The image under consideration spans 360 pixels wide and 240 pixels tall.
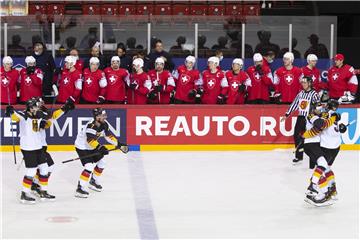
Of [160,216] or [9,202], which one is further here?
[9,202]

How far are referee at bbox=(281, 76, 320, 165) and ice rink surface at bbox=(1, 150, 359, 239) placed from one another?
25 cm

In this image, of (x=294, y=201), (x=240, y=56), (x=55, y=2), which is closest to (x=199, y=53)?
(x=240, y=56)

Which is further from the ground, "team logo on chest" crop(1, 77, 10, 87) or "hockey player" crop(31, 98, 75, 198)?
"team logo on chest" crop(1, 77, 10, 87)

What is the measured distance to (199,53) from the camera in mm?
15641

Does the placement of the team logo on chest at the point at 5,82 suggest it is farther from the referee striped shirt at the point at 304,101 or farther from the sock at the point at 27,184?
the referee striped shirt at the point at 304,101

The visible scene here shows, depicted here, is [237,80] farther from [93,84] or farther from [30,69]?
[30,69]

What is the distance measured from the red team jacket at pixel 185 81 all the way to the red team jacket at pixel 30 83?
2.26 metres

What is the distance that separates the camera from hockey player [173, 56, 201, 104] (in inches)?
547

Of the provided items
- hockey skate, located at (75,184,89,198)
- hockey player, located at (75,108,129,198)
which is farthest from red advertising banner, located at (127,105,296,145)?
hockey skate, located at (75,184,89,198)

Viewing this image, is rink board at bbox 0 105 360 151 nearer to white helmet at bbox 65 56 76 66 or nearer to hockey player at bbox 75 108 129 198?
white helmet at bbox 65 56 76 66

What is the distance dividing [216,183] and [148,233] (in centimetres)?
289

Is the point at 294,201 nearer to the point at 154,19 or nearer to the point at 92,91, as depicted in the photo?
the point at 92,91

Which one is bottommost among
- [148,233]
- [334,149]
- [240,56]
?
[148,233]

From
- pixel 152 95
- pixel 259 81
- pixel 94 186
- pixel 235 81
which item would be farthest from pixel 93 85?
pixel 94 186
